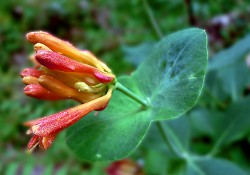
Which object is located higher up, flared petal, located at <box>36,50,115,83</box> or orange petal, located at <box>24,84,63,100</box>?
flared petal, located at <box>36,50,115,83</box>

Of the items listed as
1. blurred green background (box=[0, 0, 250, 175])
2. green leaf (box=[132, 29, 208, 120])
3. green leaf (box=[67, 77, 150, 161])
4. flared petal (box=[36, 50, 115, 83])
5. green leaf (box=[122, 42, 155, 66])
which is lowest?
blurred green background (box=[0, 0, 250, 175])

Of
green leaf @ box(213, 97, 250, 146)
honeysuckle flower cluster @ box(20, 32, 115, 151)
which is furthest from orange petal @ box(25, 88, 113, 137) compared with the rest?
green leaf @ box(213, 97, 250, 146)

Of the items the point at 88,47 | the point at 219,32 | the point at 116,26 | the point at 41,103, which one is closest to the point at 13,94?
the point at 41,103

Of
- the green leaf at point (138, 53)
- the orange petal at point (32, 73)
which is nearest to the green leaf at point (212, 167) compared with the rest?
the green leaf at point (138, 53)

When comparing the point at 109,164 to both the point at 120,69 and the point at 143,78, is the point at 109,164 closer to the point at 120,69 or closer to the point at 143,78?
the point at 120,69

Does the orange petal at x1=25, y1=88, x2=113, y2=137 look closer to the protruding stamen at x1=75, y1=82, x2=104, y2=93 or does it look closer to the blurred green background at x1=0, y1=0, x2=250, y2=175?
the protruding stamen at x1=75, y1=82, x2=104, y2=93

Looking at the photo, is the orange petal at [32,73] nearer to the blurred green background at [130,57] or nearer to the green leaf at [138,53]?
the blurred green background at [130,57]
